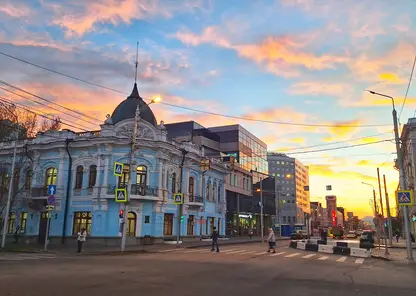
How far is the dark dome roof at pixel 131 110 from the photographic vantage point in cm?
3894

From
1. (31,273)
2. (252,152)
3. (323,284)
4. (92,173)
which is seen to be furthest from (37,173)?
(252,152)

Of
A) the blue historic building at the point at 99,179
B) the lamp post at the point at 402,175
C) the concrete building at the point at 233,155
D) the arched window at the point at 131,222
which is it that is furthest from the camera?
the concrete building at the point at 233,155

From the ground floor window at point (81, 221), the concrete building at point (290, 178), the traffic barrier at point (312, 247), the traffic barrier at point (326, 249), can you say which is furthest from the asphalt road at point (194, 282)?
the concrete building at point (290, 178)

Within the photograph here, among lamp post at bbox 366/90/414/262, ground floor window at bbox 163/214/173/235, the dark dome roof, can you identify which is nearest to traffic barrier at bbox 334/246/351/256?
lamp post at bbox 366/90/414/262

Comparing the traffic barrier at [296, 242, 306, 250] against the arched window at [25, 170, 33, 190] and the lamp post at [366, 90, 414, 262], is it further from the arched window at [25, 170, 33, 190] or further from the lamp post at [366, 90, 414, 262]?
the arched window at [25, 170, 33, 190]

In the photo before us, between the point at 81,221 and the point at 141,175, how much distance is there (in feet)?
24.0

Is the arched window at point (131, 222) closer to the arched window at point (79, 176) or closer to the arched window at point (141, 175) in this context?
the arched window at point (141, 175)

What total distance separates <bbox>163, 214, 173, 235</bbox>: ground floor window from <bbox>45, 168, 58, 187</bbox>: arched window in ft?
40.3

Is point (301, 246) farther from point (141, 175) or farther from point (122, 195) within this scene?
point (141, 175)

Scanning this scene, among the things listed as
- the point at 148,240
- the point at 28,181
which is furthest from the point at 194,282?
the point at 28,181

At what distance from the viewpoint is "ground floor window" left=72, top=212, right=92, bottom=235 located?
36750 mm

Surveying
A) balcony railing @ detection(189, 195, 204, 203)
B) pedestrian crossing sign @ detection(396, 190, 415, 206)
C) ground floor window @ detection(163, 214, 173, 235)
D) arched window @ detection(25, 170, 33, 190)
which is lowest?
ground floor window @ detection(163, 214, 173, 235)

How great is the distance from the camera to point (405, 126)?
52.7 m

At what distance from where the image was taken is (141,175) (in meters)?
37.8
